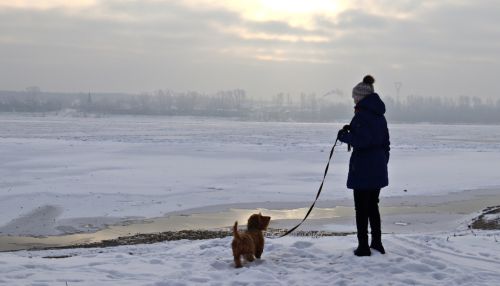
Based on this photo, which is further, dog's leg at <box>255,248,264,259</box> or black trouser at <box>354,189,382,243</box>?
dog's leg at <box>255,248,264,259</box>

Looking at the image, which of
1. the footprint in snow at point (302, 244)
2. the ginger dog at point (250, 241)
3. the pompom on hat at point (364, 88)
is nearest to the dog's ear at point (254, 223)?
the ginger dog at point (250, 241)

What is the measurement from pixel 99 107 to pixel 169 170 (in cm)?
13598

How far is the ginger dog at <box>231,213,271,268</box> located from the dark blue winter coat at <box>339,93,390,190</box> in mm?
1146

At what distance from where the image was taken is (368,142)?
A: 18.7ft

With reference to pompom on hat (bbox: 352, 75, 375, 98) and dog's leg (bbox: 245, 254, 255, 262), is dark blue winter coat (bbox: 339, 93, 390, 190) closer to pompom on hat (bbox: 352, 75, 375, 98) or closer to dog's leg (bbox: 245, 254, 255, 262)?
pompom on hat (bbox: 352, 75, 375, 98)

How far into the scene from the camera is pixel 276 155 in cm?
2784

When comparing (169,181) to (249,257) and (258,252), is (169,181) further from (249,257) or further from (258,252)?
(249,257)

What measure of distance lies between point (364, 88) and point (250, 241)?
6.95 ft

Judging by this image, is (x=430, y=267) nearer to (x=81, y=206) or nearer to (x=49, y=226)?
(x=49, y=226)

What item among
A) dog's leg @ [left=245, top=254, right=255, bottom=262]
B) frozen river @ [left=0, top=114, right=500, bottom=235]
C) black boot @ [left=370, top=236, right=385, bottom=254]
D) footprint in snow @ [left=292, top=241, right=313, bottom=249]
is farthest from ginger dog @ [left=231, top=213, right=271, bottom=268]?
frozen river @ [left=0, top=114, right=500, bottom=235]

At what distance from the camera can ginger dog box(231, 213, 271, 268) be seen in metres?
5.72

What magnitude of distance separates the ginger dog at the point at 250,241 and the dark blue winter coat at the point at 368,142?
3.76 ft

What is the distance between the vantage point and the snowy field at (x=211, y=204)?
18.1 ft

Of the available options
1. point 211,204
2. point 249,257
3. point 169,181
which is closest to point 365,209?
point 249,257
